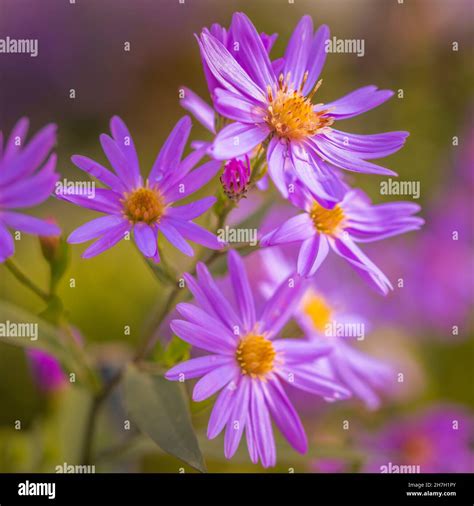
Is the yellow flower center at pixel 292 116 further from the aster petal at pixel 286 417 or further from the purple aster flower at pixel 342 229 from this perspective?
the aster petal at pixel 286 417

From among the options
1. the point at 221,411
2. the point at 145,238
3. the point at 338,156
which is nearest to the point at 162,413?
the point at 221,411

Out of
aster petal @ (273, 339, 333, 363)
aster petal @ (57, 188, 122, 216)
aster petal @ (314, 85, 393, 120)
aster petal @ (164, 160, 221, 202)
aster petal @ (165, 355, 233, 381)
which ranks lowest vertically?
aster petal @ (165, 355, 233, 381)

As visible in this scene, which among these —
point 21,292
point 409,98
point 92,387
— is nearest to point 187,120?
point 92,387

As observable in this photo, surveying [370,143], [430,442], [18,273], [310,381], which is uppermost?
[370,143]

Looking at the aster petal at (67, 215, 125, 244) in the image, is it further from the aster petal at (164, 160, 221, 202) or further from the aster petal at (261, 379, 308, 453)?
the aster petal at (261, 379, 308, 453)

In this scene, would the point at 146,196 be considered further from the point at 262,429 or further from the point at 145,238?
the point at 262,429

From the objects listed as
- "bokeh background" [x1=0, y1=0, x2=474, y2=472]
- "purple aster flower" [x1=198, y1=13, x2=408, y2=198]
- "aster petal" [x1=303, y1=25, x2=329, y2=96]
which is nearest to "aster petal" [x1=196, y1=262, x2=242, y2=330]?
"purple aster flower" [x1=198, y1=13, x2=408, y2=198]

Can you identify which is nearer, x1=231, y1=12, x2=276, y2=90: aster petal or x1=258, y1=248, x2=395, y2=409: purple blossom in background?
x1=231, y1=12, x2=276, y2=90: aster petal

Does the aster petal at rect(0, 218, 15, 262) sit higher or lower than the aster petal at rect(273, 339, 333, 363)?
higher
